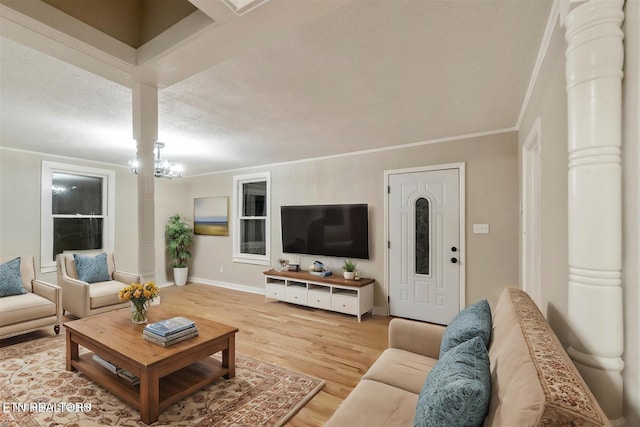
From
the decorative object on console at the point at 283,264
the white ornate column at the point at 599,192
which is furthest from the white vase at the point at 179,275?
the white ornate column at the point at 599,192

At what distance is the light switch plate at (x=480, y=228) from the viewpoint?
3.56 meters

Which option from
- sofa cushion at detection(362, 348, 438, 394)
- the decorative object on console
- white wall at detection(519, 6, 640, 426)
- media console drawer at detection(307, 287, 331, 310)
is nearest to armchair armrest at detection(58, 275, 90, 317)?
the decorative object on console

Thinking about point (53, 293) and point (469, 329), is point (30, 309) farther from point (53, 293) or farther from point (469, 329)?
point (469, 329)

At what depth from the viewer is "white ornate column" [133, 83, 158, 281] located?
203 cm

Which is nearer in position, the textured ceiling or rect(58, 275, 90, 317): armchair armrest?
the textured ceiling

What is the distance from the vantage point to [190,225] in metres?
6.57

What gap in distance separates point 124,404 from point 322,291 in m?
2.67

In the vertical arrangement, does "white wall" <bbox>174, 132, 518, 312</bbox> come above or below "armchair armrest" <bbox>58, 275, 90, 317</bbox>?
above

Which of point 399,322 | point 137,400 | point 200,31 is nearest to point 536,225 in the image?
point 399,322

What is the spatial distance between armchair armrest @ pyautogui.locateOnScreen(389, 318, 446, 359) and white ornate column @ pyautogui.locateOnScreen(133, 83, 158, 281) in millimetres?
1762

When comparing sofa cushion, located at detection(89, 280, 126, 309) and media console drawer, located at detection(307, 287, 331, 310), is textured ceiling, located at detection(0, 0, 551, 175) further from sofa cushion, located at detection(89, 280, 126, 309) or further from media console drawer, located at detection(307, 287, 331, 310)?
media console drawer, located at detection(307, 287, 331, 310)

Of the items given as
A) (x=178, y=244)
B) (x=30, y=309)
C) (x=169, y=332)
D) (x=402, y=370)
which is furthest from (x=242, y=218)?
(x=402, y=370)

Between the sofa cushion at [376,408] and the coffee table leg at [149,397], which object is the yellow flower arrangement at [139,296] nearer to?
the coffee table leg at [149,397]

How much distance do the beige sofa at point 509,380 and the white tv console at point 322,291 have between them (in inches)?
73.9
